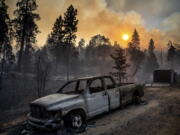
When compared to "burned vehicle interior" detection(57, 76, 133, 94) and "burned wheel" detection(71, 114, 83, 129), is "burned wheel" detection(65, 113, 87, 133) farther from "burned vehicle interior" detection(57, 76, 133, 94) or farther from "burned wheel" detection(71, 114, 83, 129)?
"burned vehicle interior" detection(57, 76, 133, 94)

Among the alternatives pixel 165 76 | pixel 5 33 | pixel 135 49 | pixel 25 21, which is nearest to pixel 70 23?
pixel 25 21

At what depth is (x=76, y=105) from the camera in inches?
233

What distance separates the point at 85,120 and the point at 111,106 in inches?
67.3

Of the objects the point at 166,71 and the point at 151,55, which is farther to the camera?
the point at 151,55

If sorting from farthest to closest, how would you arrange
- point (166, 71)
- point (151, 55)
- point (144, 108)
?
point (151, 55) → point (166, 71) → point (144, 108)

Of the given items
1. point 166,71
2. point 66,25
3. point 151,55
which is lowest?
point 166,71

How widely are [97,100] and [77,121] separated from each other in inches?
52.0

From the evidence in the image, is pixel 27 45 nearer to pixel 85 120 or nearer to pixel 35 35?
pixel 35 35

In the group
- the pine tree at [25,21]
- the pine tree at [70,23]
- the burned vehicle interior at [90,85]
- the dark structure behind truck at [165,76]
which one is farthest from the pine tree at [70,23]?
the burned vehicle interior at [90,85]

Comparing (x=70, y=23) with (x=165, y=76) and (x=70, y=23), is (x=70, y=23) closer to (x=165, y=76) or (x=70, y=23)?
(x=70, y=23)

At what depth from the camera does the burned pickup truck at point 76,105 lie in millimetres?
5410

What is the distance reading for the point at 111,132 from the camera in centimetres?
555

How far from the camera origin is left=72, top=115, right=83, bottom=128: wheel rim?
5.78 meters

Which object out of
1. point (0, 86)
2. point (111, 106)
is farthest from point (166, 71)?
point (0, 86)
